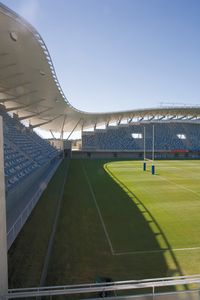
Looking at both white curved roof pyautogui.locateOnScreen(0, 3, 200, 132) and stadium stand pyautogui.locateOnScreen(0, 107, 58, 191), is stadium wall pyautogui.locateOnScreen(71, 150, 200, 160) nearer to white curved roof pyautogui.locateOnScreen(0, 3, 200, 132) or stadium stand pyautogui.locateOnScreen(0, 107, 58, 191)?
white curved roof pyautogui.locateOnScreen(0, 3, 200, 132)

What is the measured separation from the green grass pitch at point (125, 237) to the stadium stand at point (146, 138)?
4622cm

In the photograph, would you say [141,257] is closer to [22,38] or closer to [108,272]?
[108,272]

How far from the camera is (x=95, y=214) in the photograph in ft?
44.0

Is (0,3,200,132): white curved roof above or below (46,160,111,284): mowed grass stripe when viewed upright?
above

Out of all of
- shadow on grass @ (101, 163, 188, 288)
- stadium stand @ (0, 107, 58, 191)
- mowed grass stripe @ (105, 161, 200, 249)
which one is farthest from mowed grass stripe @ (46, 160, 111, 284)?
stadium stand @ (0, 107, 58, 191)

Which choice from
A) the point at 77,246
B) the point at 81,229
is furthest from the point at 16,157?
the point at 77,246

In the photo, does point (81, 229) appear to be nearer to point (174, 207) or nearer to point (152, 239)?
point (152, 239)

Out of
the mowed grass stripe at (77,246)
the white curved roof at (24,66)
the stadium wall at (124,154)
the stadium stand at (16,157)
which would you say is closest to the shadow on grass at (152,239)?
the mowed grass stripe at (77,246)

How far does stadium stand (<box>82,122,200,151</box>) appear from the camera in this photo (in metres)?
64.4

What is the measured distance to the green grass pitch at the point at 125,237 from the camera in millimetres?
7562

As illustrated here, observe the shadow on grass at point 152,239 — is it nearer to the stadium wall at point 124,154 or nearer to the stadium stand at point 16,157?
the stadium stand at point 16,157

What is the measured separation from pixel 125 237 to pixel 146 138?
190 ft

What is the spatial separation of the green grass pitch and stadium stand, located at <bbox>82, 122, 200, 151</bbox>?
4622 cm

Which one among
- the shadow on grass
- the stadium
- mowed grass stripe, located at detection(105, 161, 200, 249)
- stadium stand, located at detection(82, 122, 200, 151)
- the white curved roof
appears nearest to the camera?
the stadium
